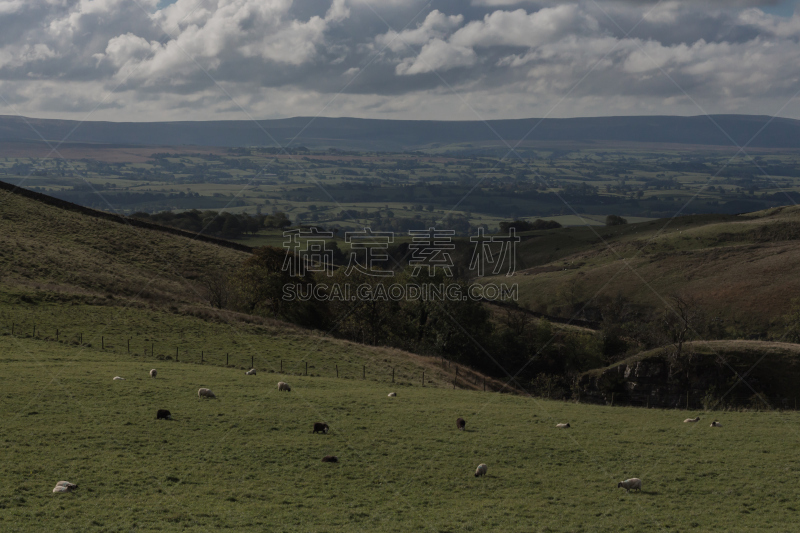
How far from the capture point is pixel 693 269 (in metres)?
90.1

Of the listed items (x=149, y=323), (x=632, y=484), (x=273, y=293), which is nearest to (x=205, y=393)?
(x=149, y=323)

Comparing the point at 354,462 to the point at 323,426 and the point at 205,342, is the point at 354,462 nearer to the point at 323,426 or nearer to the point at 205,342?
the point at 323,426

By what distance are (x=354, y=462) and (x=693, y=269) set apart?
280 feet

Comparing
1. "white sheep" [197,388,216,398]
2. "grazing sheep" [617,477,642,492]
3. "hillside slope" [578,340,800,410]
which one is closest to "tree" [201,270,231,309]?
"white sheep" [197,388,216,398]

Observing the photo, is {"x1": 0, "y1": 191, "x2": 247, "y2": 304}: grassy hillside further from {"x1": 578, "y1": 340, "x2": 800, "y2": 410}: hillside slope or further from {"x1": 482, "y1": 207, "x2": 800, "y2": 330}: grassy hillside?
{"x1": 482, "y1": 207, "x2": 800, "y2": 330}: grassy hillside

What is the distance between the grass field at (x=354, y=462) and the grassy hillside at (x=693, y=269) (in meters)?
58.7

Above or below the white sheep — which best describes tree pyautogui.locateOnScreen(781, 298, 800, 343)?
below

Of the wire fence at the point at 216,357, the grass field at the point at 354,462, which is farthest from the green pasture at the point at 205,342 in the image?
the grass field at the point at 354,462

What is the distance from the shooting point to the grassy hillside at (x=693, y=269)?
3036 inches

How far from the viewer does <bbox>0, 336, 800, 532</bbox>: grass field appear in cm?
1437

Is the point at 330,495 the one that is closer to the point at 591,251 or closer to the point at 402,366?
the point at 402,366

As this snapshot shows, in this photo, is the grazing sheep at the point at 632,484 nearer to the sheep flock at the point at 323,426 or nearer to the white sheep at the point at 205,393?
the sheep flock at the point at 323,426

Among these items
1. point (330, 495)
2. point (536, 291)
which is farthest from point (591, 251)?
point (330, 495)

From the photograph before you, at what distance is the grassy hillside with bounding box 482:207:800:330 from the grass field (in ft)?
192
